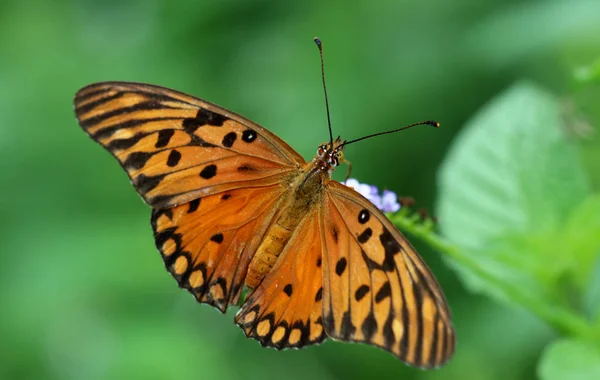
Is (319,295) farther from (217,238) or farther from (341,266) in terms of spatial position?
(217,238)

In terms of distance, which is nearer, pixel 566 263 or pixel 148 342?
pixel 566 263

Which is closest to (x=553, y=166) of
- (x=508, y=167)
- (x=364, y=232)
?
(x=508, y=167)

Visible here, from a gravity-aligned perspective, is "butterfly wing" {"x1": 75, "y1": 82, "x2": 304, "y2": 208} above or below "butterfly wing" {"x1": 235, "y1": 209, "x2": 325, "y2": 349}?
above

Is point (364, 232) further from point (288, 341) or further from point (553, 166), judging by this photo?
point (553, 166)

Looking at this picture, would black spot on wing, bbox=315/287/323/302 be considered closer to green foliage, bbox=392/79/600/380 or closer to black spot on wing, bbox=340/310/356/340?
black spot on wing, bbox=340/310/356/340

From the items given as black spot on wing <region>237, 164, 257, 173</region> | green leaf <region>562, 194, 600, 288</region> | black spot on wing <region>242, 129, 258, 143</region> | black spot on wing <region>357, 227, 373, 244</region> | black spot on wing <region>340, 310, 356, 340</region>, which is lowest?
black spot on wing <region>340, 310, 356, 340</region>

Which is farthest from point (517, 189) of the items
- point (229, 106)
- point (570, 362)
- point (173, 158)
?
point (229, 106)

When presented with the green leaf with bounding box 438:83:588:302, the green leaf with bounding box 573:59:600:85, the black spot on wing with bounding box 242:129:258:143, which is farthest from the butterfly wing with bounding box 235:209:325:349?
the green leaf with bounding box 573:59:600:85

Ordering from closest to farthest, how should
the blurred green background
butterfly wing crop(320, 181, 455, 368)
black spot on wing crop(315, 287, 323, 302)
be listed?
1. butterfly wing crop(320, 181, 455, 368)
2. black spot on wing crop(315, 287, 323, 302)
3. the blurred green background

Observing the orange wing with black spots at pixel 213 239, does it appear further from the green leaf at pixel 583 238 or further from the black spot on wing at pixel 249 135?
the green leaf at pixel 583 238
